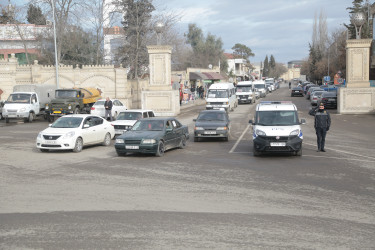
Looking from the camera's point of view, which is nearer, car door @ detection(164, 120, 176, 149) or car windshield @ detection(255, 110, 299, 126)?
car windshield @ detection(255, 110, 299, 126)

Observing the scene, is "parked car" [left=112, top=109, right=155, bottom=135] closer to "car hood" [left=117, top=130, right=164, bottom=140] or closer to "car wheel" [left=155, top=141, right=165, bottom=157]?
"car hood" [left=117, top=130, right=164, bottom=140]

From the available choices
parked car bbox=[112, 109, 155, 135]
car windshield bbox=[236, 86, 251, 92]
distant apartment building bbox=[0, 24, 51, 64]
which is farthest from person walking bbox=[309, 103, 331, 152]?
distant apartment building bbox=[0, 24, 51, 64]

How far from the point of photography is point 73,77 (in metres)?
43.8

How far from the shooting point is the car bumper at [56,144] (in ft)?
56.5

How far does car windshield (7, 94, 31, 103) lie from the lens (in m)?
32.2

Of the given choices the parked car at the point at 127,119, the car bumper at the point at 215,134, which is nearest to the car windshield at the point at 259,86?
the parked car at the point at 127,119

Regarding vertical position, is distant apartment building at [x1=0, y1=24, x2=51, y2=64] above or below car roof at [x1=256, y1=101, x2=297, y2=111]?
above

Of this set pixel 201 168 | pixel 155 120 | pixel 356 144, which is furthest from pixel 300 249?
pixel 356 144

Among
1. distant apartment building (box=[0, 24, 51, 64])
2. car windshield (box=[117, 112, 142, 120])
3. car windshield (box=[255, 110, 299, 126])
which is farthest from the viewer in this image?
distant apartment building (box=[0, 24, 51, 64])

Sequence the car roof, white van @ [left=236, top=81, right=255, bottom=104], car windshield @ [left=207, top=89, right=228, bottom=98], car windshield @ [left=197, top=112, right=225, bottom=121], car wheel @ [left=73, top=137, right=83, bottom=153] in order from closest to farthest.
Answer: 1. the car roof
2. car wheel @ [left=73, top=137, right=83, bottom=153]
3. car windshield @ [left=197, top=112, right=225, bottom=121]
4. car windshield @ [left=207, top=89, right=228, bottom=98]
5. white van @ [left=236, top=81, right=255, bottom=104]

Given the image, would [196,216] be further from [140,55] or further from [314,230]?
[140,55]

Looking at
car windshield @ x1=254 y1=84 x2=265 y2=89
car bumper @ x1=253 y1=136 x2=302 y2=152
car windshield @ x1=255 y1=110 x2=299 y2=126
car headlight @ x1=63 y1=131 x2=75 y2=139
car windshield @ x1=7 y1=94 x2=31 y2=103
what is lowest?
car bumper @ x1=253 y1=136 x2=302 y2=152

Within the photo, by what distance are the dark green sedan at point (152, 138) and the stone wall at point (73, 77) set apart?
25305 millimetres

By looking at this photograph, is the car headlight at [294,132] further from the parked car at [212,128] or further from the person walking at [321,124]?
the parked car at [212,128]
